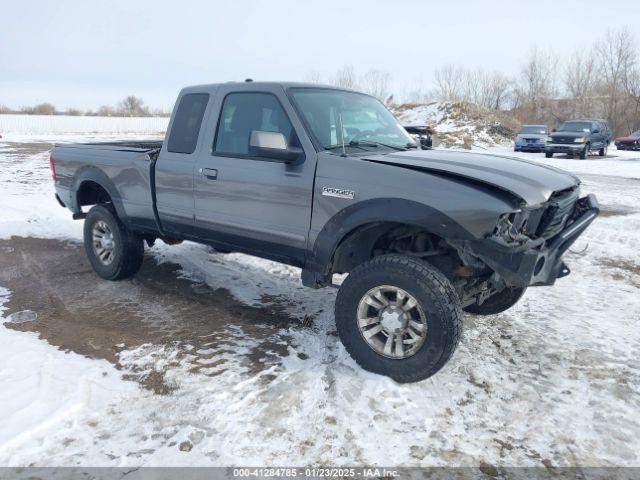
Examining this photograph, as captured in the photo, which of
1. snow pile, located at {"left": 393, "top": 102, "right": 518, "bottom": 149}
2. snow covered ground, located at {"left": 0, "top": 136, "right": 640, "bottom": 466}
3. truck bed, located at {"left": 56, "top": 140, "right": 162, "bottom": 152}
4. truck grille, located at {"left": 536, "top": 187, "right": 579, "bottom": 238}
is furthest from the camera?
snow pile, located at {"left": 393, "top": 102, "right": 518, "bottom": 149}

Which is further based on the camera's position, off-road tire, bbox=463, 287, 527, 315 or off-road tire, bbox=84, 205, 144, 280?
off-road tire, bbox=84, 205, 144, 280

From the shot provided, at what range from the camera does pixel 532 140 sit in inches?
976

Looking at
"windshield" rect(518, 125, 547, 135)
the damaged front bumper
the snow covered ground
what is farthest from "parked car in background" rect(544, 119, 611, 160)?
the damaged front bumper

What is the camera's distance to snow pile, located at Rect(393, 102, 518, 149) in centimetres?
3110

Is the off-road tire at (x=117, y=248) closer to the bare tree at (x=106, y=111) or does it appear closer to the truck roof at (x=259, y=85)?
the truck roof at (x=259, y=85)

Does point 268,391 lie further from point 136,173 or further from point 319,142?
point 136,173

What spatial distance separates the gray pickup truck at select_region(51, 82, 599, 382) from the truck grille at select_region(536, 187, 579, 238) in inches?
0.5

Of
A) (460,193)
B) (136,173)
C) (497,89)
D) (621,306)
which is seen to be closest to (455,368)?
(460,193)

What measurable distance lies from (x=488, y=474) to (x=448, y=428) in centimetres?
40

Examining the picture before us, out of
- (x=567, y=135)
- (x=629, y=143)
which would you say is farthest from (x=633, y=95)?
(x=567, y=135)

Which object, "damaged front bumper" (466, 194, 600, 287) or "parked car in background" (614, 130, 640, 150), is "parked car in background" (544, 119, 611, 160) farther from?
"damaged front bumper" (466, 194, 600, 287)

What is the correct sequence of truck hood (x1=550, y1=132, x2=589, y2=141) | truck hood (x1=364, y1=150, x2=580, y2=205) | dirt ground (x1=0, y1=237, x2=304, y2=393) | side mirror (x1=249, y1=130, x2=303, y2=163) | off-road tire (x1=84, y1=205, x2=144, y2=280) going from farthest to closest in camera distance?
truck hood (x1=550, y1=132, x2=589, y2=141)
off-road tire (x1=84, y1=205, x2=144, y2=280)
dirt ground (x1=0, y1=237, x2=304, y2=393)
side mirror (x1=249, y1=130, x2=303, y2=163)
truck hood (x1=364, y1=150, x2=580, y2=205)

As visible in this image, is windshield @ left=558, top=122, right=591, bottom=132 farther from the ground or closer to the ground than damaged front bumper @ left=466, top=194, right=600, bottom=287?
farther from the ground

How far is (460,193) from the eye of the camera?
3135 mm
